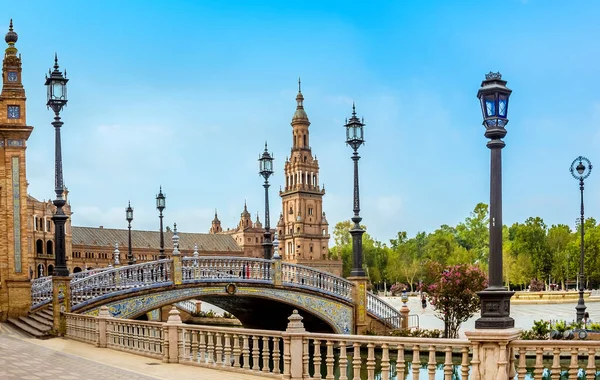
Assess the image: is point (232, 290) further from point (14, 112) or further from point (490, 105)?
point (490, 105)

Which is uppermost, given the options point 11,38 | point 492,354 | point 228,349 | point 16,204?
point 11,38

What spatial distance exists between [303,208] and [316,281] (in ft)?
326

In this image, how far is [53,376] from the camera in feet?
40.2

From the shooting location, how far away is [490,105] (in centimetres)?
1109

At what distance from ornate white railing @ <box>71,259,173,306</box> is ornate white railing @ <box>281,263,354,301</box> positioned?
455cm

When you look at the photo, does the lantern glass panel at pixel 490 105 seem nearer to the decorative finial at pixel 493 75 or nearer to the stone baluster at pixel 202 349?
the decorative finial at pixel 493 75

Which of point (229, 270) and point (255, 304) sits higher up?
point (229, 270)

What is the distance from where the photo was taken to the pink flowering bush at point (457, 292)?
26.1m

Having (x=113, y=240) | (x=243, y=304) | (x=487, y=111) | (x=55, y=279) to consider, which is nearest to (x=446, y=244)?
(x=113, y=240)

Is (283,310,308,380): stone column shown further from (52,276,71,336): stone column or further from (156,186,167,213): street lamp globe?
(156,186,167,213): street lamp globe

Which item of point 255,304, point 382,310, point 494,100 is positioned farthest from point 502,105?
point 255,304

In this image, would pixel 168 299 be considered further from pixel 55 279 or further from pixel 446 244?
pixel 446 244

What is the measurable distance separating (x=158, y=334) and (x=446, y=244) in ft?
321

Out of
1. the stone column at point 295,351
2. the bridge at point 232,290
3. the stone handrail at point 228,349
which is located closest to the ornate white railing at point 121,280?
the bridge at point 232,290
